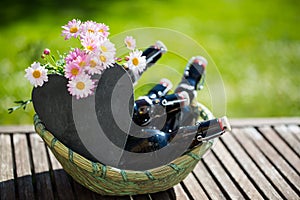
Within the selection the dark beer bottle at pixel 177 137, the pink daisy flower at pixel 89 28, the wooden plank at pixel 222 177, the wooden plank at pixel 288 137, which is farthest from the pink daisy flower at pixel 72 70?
the wooden plank at pixel 288 137

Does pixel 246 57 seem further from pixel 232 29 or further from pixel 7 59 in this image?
pixel 7 59

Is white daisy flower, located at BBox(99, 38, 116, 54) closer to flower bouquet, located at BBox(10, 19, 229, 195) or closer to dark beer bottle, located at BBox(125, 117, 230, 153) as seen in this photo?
flower bouquet, located at BBox(10, 19, 229, 195)

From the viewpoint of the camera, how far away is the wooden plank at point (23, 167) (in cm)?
157

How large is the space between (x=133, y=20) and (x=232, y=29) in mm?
603

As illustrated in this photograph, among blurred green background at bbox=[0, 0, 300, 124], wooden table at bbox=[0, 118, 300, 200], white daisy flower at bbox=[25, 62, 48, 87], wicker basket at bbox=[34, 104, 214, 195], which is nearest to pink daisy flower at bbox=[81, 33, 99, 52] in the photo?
white daisy flower at bbox=[25, 62, 48, 87]

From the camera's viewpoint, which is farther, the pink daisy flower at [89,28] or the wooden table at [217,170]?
the wooden table at [217,170]

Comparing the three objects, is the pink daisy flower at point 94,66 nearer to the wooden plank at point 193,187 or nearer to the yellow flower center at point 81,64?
the yellow flower center at point 81,64

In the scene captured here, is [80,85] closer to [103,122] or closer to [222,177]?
[103,122]

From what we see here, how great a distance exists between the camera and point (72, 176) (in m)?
1.55

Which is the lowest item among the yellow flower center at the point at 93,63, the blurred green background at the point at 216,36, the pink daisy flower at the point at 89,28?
the yellow flower center at the point at 93,63

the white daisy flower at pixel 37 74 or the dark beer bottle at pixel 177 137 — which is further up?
the white daisy flower at pixel 37 74

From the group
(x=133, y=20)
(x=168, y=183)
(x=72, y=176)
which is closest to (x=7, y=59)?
(x=133, y=20)

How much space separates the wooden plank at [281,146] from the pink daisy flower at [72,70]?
33.4 inches

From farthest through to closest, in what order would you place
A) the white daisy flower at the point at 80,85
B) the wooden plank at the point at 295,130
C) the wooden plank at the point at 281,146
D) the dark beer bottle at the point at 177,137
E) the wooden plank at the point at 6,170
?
1. the wooden plank at the point at 295,130
2. the wooden plank at the point at 281,146
3. the wooden plank at the point at 6,170
4. the dark beer bottle at the point at 177,137
5. the white daisy flower at the point at 80,85
